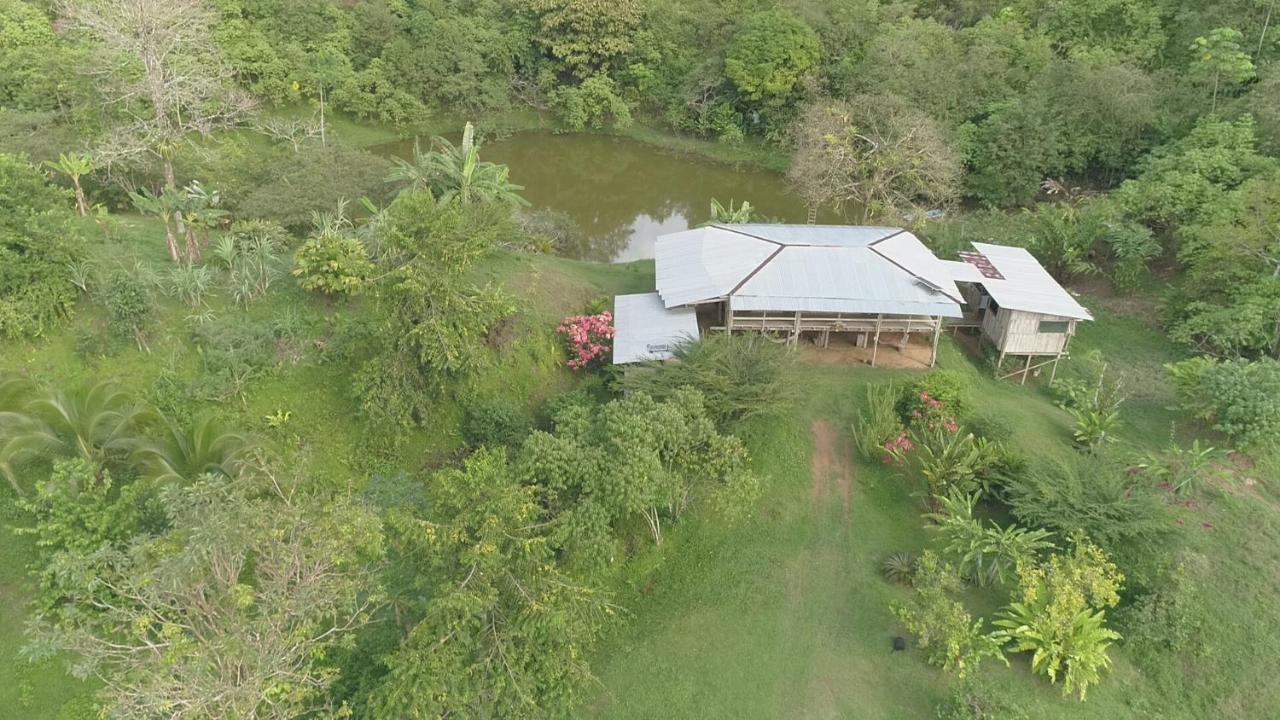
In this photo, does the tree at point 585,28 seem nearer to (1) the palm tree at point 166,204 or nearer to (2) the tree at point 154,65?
(2) the tree at point 154,65

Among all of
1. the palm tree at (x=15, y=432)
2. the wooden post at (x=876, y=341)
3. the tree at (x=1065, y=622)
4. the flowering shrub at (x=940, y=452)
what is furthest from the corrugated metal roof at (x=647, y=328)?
the palm tree at (x=15, y=432)

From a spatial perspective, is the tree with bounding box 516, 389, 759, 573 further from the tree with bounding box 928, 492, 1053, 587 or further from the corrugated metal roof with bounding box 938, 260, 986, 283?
the corrugated metal roof with bounding box 938, 260, 986, 283

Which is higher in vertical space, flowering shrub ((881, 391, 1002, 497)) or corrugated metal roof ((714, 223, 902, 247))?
corrugated metal roof ((714, 223, 902, 247))

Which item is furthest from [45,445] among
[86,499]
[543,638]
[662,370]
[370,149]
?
[370,149]

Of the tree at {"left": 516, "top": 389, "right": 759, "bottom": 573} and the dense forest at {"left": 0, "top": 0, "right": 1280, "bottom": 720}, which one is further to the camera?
the tree at {"left": 516, "top": 389, "right": 759, "bottom": 573}

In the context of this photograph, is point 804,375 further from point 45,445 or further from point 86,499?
point 45,445

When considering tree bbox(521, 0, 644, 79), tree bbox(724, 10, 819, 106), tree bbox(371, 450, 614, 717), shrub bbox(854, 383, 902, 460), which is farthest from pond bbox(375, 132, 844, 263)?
tree bbox(371, 450, 614, 717)
